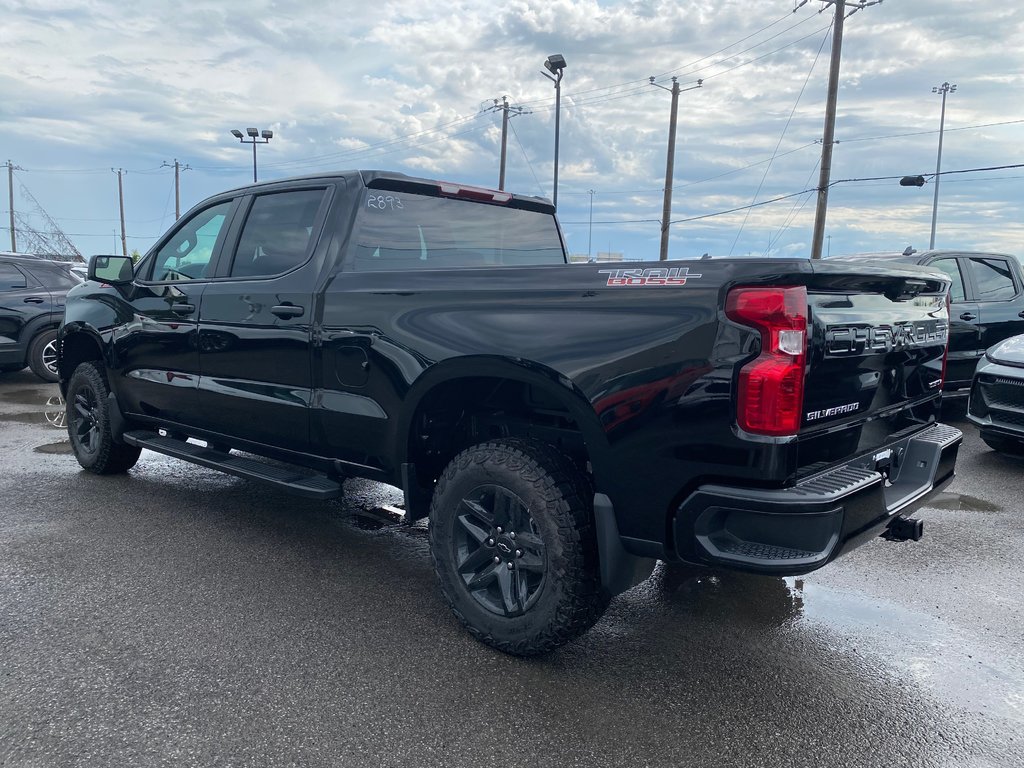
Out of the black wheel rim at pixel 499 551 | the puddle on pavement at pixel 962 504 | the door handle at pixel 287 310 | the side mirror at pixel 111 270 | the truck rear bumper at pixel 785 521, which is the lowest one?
the puddle on pavement at pixel 962 504

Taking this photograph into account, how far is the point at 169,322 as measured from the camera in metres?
4.71

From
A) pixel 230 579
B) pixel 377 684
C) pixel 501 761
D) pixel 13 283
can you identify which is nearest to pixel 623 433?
pixel 501 761

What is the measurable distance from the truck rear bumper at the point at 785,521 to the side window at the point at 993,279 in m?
6.81

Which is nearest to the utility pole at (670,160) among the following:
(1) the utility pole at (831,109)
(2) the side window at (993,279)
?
(1) the utility pole at (831,109)

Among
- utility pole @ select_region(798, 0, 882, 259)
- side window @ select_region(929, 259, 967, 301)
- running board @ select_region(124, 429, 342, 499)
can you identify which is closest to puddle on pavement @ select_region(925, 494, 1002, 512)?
side window @ select_region(929, 259, 967, 301)

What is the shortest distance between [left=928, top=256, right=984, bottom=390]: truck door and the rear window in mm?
5271

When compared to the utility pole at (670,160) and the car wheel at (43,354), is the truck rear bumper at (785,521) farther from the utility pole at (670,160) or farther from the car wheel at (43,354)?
the utility pole at (670,160)

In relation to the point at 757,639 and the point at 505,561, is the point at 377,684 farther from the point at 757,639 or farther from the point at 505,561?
the point at 757,639

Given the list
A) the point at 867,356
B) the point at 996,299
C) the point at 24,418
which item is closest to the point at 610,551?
the point at 867,356

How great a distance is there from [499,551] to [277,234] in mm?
2196

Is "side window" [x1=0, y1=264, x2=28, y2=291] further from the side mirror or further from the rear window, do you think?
the rear window

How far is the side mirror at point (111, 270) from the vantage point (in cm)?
511

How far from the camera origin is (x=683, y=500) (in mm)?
2586

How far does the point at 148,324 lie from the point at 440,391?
254 centimetres
